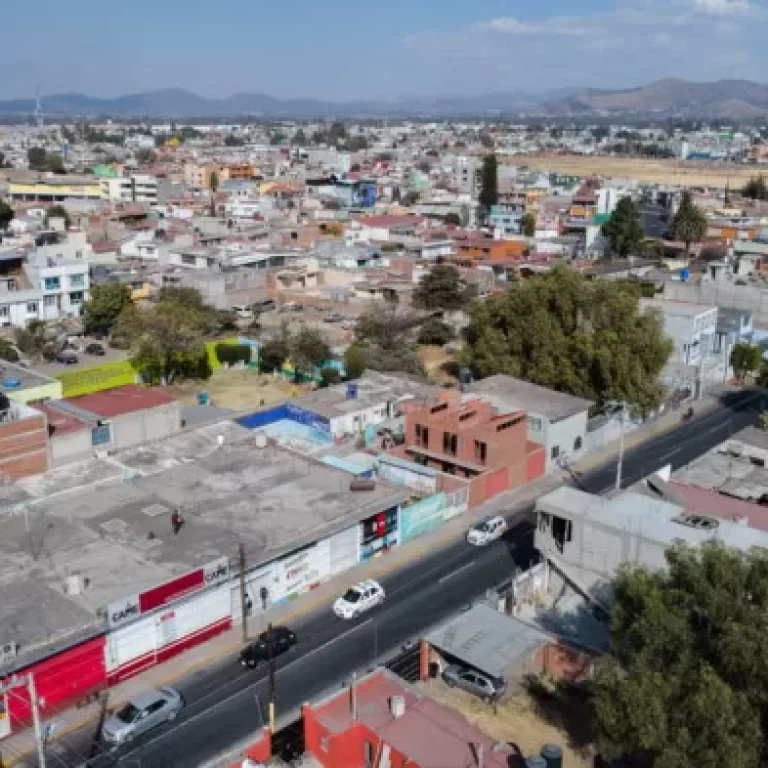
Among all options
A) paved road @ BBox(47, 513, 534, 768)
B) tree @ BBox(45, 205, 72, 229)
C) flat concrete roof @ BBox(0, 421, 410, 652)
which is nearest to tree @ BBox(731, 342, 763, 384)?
paved road @ BBox(47, 513, 534, 768)

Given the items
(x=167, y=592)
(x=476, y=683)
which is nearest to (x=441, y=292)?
(x=167, y=592)

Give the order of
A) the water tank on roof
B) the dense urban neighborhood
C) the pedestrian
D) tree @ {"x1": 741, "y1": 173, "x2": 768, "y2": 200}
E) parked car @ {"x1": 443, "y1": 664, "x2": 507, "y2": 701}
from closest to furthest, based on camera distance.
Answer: the water tank on roof, the dense urban neighborhood, parked car @ {"x1": 443, "y1": 664, "x2": 507, "y2": 701}, the pedestrian, tree @ {"x1": 741, "y1": 173, "x2": 768, "y2": 200}

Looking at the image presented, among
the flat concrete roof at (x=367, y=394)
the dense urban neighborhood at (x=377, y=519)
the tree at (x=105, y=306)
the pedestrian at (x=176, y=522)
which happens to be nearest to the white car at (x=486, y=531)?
the dense urban neighborhood at (x=377, y=519)

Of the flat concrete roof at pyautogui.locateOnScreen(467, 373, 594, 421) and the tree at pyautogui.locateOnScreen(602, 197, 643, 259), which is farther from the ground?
the tree at pyautogui.locateOnScreen(602, 197, 643, 259)

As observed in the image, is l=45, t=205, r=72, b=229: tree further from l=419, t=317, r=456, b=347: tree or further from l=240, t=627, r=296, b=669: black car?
l=240, t=627, r=296, b=669: black car

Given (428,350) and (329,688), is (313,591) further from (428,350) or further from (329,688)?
(428,350)
